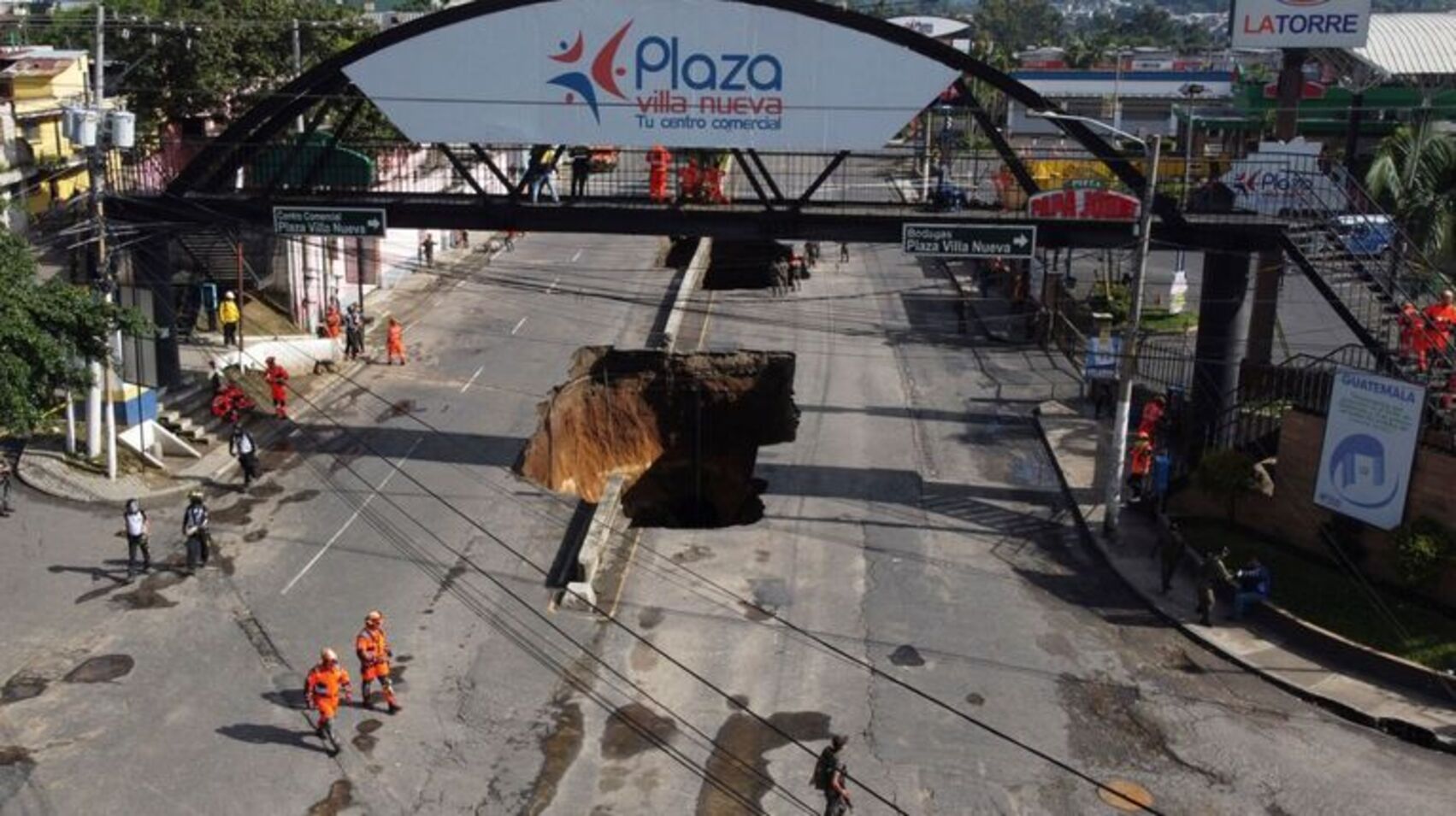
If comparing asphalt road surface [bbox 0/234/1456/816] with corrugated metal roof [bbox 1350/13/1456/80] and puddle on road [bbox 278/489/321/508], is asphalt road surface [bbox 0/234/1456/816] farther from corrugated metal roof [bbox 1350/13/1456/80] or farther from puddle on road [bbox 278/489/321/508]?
corrugated metal roof [bbox 1350/13/1456/80]

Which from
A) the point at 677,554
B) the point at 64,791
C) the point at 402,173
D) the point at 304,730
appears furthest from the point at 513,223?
the point at 402,173

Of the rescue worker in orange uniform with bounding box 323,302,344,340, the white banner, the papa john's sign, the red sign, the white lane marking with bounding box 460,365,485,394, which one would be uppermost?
the papa john's sign

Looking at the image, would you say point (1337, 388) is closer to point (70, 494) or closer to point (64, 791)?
point (64, 791)

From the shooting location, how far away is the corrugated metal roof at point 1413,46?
50.2m

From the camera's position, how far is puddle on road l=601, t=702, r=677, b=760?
18.6 m

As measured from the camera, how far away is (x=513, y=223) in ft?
93.2

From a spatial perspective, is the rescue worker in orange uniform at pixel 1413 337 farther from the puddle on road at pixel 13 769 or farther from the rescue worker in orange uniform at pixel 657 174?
the puddle on road at pixel 13 769

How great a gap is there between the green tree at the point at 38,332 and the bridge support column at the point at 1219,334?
20.4m

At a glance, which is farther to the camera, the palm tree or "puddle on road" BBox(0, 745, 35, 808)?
the palm tree

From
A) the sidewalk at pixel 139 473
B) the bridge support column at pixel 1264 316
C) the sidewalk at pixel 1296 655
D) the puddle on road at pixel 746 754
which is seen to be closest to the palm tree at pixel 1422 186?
the bridge support column at pixel 1264 316

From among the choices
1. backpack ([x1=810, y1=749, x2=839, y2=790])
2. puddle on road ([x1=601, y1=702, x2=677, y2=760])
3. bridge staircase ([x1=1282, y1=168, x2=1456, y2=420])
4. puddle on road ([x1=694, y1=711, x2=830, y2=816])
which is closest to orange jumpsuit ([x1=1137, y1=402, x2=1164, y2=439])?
bridge staircase ([x1=1282, y1=168, x2=1456, y2=420])

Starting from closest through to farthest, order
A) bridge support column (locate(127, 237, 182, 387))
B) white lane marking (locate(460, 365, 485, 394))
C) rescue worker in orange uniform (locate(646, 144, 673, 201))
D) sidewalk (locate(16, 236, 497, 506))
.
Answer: sidewalk (locate(16, 236, 497, 506)) < rescue worker in orange uniform (locate(646, 144, 673, 201)) < bridge support column (locate(127, 237, 182, 387)) < white lane marking (locate(460, 365, 485, 394))

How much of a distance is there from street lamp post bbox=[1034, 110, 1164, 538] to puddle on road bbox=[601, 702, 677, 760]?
11.0m

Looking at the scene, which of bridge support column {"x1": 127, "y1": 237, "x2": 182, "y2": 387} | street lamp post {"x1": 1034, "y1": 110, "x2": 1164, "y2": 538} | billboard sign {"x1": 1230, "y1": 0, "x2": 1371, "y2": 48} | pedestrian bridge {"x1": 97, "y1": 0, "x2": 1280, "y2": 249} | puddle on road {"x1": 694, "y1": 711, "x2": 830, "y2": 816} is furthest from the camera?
billboard sign {"x1": 1230, "y1": 0, "x2": 1371, "y2": 48}
